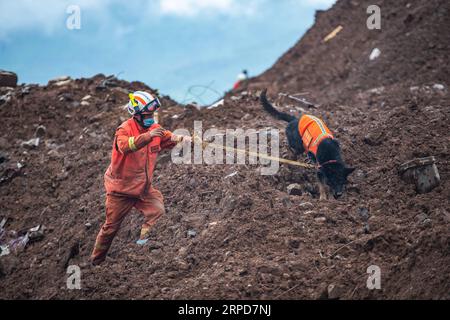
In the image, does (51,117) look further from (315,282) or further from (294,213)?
(315,282)

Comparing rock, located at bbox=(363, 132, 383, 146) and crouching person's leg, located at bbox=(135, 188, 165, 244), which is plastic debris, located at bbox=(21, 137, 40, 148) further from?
rock, located at bbox=(363, 132, 383, 146)

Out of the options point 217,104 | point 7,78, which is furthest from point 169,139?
point 7,78

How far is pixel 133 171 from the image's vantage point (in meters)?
8.02

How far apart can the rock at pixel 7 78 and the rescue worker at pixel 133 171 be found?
7.78m

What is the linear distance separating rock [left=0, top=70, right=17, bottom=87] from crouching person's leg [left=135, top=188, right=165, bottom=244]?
7.92 metres

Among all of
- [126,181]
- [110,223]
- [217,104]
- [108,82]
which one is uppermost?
[108,82]

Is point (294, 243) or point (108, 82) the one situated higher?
point (108, 82)

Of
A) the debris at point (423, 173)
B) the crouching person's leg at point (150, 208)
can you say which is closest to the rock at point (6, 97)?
the crouching person's leg at point (150, 208)

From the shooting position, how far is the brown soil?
7.07 metres

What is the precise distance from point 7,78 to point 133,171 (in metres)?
8.10

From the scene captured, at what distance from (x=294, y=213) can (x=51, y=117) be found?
22.1 ft

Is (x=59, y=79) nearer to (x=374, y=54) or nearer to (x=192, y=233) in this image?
(x=192, y=233)

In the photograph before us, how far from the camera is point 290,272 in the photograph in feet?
23.5
